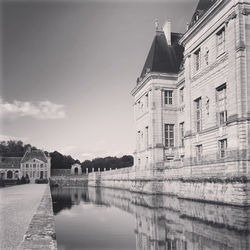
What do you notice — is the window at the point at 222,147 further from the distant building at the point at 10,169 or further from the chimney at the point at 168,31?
the distant building at the point at 10,169

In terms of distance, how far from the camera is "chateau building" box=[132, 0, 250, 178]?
63.2ft

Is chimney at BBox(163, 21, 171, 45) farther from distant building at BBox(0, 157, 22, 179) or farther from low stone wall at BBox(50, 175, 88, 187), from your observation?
distant building at BBox(0, 157, 22, 179)

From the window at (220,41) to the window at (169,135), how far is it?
52.0 feet

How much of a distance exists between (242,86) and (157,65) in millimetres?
19315

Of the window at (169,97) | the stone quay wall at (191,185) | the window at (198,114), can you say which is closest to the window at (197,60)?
the window at (198,114)

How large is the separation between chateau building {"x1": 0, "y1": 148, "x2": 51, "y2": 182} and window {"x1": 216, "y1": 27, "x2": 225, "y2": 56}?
8484 centimetres

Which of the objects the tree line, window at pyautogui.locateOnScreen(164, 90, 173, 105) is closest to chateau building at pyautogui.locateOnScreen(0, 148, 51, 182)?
the tree line

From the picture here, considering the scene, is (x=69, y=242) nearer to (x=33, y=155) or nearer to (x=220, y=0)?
(x=220, y=0)

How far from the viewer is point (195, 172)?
23641 mm

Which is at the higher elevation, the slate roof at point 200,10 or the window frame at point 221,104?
the slate roof at point 200,10

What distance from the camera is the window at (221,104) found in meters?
22.0

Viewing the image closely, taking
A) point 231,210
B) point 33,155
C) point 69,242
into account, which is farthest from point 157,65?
point 33,155

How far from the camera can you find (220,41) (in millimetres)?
22484

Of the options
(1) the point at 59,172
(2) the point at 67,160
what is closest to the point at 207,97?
(1) the point at 59,172
